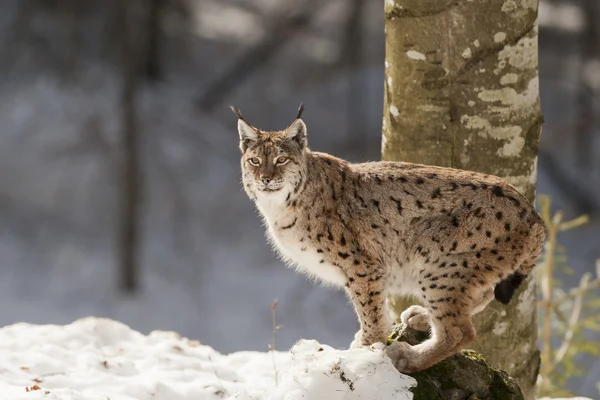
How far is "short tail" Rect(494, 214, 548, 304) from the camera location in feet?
15.4

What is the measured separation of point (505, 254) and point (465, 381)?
69 cm

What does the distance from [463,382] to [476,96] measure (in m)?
1.75

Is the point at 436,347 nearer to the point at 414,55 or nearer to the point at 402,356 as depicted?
the point at 402,356

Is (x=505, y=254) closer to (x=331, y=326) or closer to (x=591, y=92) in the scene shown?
(x=331, y=326)

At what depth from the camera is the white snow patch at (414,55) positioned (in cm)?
536

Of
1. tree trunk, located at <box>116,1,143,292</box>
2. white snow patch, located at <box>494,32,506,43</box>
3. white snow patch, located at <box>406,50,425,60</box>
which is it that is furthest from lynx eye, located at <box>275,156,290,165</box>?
tree trunk, located at <box>116,1,143,292</box>

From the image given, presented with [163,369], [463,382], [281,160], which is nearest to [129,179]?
[163,369]

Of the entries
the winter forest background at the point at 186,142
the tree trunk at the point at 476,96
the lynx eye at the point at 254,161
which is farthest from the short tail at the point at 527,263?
the winter forest background at the point at 186,142

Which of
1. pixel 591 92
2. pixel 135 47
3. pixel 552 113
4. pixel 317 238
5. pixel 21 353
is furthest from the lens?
pixel 552 113

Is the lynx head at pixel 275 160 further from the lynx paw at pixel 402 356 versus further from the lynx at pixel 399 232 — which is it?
the lynx paw at pixel 402 356

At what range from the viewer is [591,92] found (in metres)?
20.0

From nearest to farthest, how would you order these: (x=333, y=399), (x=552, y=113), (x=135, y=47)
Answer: (x=333, y=399) → (x=135, y=47) → (x=552, y=113)

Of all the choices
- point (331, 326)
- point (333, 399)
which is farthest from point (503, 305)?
point (331, 326)

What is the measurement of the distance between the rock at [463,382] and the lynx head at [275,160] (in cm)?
133
